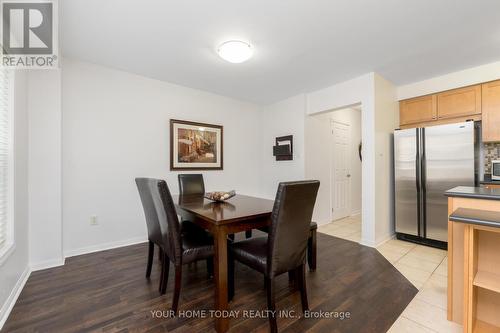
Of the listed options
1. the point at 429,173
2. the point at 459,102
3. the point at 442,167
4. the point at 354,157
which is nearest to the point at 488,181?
the point at 442,167

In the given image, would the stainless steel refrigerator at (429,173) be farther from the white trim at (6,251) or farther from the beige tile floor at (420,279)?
the white trim at (6,251)

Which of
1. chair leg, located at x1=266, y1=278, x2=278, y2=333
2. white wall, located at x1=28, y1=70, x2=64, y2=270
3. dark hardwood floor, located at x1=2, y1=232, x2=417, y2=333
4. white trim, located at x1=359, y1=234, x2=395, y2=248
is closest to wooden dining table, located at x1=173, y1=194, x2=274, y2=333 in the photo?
dark hardwood floor, located at x1=2, y1=232, x2=417, y2=333

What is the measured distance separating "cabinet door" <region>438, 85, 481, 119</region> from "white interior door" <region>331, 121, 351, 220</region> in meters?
1.66

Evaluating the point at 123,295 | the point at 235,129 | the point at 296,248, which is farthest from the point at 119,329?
the point at 235,129

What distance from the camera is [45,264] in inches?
94.7

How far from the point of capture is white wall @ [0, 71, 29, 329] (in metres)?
1.75

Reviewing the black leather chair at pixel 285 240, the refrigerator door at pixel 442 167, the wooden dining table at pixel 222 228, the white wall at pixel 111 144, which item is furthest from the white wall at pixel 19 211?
the refrigerator door at pixel 442 167

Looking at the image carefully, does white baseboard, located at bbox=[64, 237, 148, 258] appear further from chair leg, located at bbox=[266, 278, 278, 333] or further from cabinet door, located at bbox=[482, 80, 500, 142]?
cabinet door, located at bbox=[482, 80, 500, 142]

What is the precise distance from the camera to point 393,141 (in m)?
3.43

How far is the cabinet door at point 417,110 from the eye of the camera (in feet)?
10.8

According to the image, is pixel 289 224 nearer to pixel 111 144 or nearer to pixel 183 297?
pixel 183 297

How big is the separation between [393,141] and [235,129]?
2.70 meters

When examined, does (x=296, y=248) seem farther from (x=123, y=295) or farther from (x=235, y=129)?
(x=235, y=129)

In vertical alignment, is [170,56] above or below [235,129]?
above
